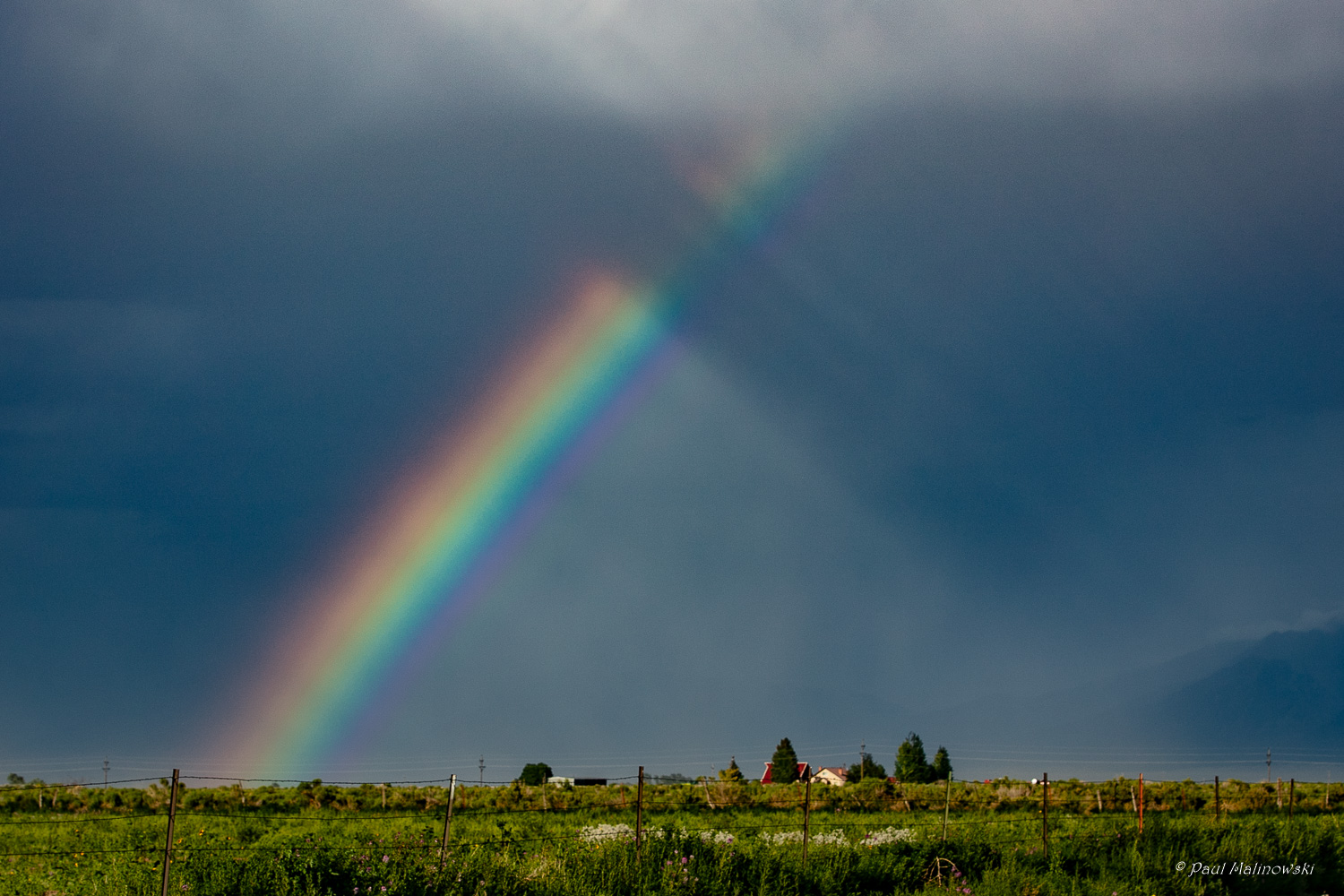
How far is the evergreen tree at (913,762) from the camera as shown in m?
118

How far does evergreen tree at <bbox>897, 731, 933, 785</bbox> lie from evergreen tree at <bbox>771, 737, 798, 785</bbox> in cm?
1259

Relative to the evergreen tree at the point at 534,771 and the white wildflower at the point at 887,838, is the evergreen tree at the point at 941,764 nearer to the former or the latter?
the evergreen tree at the point at 534,771

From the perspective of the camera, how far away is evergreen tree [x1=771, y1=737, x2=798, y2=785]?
111 metres

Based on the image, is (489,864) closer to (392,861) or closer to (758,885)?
(392,861)

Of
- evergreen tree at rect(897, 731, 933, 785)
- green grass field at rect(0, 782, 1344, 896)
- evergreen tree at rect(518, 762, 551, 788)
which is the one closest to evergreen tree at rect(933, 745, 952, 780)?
evergreen tree at rect(897, 731, 933, 785)

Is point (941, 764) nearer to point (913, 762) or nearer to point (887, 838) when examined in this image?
point (913, 762)

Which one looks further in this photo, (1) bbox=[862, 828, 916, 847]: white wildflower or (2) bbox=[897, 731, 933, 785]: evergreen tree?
(2) bbox=[897, 731, 933, 785]: evergreen tree

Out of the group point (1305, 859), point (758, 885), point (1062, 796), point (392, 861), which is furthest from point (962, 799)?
point (392, 861)

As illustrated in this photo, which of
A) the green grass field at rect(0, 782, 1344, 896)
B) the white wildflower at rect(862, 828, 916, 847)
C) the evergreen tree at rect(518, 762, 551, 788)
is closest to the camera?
the green grass field at rect(0, 782, 1344, 896)

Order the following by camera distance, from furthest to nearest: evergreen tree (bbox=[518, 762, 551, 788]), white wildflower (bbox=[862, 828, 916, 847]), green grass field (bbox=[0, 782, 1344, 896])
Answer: evergreen tree (bbox=[518, 762, 551, 788]), white wildflower (bbox=[862, 828, 916, 847]), green grass field (bbox=[0, 782, 1344, 896])

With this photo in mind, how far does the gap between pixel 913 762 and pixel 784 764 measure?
1709cm

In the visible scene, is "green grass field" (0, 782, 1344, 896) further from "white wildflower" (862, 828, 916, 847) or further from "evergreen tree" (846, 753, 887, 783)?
"evergreen tree" (846, 753, 887, 783)

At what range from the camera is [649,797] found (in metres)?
53.2

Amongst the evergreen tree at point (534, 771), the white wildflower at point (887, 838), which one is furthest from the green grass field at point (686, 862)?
the evergreen tree at point (534, 771)
